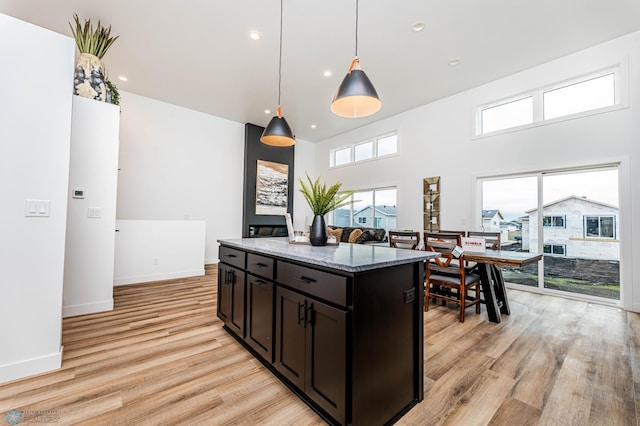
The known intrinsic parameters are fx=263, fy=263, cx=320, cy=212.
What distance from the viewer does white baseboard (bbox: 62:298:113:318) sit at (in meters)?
2.88

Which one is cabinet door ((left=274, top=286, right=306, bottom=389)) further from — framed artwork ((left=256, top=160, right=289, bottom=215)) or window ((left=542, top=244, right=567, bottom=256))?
framed artwork ((left=256, top=160, right=289, bottom=215))

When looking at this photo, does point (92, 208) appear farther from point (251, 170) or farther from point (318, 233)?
point (251, 170)

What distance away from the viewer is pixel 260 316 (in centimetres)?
201

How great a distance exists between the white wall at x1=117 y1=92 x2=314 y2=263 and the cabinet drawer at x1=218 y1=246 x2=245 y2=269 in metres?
4.00

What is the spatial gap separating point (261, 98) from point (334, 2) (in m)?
2.83

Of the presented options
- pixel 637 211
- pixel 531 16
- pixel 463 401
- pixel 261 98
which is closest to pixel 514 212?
pixel 637 211

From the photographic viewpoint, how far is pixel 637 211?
338 cm

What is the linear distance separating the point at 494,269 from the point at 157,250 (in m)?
5.22

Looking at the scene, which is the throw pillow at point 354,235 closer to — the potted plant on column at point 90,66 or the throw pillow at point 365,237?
the throw pillow at point 365,237

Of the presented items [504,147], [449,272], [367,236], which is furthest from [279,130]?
[504,147]

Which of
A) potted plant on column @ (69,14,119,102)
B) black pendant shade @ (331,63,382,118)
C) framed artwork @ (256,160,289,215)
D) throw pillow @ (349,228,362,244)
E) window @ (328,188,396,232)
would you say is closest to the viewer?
black pendant shade @ (331,63,382,118)

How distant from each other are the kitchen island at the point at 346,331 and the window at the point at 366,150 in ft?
17.6

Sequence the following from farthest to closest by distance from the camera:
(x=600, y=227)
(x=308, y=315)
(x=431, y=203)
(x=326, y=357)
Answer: (x=431, y=203), (x=600, y=227), (x=308, y=315), (x=326, y=357)

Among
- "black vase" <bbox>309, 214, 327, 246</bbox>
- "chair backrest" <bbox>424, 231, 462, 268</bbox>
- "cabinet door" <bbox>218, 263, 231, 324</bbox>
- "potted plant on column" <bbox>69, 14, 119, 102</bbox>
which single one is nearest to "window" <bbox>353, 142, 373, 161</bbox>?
"chair backrest" <bbox>424, 231, 462, 268</bbox>
